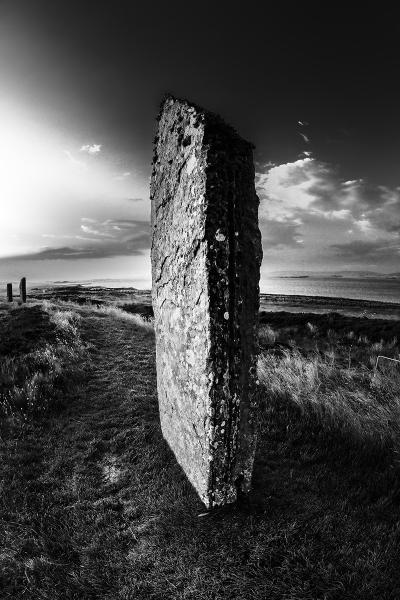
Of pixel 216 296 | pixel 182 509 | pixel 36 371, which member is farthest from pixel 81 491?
pixel 36 371

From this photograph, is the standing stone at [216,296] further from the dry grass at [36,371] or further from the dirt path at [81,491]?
the dry grass at [36,371]

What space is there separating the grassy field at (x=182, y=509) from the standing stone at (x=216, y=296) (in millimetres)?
412

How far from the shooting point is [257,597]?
2.04 meters

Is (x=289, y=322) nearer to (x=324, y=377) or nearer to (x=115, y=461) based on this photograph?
(x=324, y=377)

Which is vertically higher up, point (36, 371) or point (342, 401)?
point (36, 371)

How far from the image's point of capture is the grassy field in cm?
219

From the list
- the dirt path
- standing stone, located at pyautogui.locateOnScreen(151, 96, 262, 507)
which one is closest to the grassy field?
the dirt path

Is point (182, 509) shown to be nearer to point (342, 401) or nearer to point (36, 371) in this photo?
point (342, 401)

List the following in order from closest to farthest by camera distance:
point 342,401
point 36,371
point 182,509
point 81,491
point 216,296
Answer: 1. point 216,296
2. point 182,509
3. point 81,491
4. point 342,401
5. point 36,371

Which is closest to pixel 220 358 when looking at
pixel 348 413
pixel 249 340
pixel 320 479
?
pixel 249 340

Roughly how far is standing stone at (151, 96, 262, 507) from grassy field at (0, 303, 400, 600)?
41 centimetres

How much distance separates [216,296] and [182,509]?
6.29 feet

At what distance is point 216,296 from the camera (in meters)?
2.54

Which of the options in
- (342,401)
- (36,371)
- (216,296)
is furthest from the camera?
(36,371)
